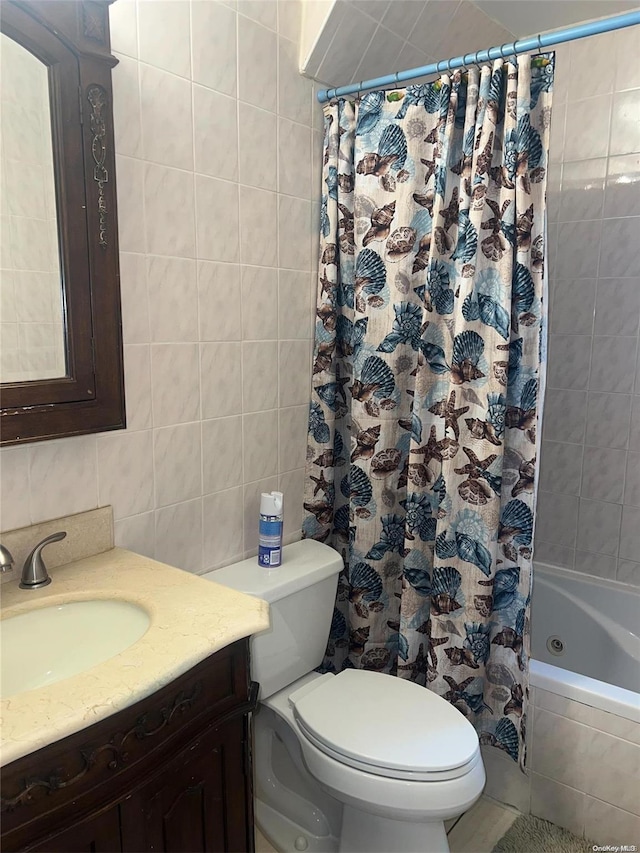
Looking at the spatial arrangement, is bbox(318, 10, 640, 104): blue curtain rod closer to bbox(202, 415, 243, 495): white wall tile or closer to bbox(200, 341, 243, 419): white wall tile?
bbox(200, 341, 243, 419): white wall tile

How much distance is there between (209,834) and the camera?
1.23 meters

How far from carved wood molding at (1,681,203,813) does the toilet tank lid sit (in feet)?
1.69

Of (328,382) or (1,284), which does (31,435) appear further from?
(328,382)

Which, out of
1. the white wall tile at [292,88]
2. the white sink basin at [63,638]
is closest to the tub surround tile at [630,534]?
the white wall tile at [292,88]

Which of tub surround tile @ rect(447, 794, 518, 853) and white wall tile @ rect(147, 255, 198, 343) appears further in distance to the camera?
A: tub surround tile @ rect(447, 794, 518, 853)

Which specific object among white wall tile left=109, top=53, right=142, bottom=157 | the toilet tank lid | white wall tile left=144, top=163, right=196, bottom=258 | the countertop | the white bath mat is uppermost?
white wall tile left=109, top=53, right=142, bottom=157

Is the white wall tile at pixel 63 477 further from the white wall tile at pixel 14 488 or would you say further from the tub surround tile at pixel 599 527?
the tub surround tile at pixel 599 527

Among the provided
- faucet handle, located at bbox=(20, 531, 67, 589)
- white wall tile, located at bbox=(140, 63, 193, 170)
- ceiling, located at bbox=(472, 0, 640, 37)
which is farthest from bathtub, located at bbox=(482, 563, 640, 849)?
ceiling, located at bbox=(472, 0, 640, 37)

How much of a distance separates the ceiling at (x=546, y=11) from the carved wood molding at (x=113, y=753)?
211cm

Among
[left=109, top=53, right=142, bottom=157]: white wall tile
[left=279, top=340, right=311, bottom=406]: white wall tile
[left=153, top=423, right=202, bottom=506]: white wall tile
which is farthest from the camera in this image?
[left=279, top=340, right=311, bottom=406]: white wall tile

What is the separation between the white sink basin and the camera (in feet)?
3.87

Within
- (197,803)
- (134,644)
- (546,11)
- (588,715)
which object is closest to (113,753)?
(134,644)

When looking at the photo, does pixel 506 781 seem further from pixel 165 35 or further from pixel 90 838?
pixel 165 35

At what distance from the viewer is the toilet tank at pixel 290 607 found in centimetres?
167
